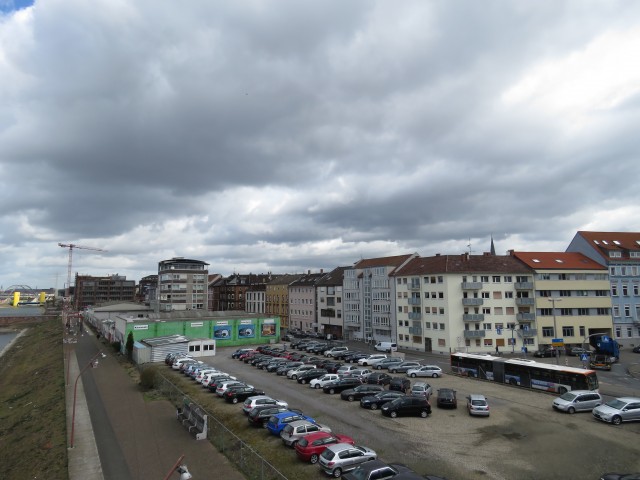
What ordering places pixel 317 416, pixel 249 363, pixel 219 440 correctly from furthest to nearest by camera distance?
pixel 249 363 < pixel 317 416 < pixel 219 440

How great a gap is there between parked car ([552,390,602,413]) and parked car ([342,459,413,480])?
779 inches

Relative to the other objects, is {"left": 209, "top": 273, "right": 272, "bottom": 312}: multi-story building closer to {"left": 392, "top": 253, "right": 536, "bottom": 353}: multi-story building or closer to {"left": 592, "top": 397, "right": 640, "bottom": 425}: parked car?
{"left": 392, "top": 253, "right": 536, "bottom": 353}: multi-story building

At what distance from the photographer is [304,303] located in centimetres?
10494

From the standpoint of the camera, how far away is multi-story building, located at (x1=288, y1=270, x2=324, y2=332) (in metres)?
101

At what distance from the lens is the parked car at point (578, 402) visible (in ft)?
104

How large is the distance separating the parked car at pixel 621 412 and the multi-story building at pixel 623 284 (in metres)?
49.5

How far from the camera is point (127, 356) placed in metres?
61.3

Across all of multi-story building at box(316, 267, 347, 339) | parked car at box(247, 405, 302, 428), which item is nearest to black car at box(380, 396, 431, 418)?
parked car at box(247, 405, 302, 428)

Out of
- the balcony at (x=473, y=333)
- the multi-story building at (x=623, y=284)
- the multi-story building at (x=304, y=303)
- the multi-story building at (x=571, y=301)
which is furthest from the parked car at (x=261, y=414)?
the multi-story building at (x=304, y=303)

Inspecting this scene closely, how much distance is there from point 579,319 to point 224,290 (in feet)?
332

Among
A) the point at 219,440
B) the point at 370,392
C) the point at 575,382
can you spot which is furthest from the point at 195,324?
the point at 575,382

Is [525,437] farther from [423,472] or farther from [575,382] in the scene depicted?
[575,382]

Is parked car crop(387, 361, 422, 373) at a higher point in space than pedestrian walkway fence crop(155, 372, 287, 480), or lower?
lower

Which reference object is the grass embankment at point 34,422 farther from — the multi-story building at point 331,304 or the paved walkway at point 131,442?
the multi-story building at point 331,304
